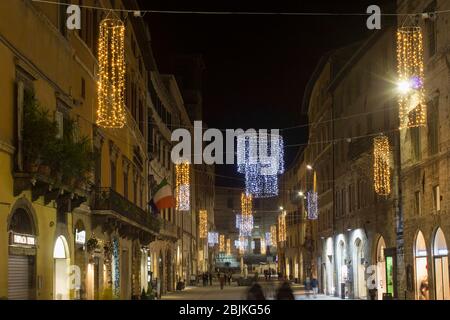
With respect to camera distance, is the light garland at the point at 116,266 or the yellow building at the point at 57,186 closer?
the yellow building at the point at 57,186

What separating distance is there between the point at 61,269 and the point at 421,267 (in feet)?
50.0

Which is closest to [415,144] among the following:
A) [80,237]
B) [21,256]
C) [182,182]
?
[80,237]

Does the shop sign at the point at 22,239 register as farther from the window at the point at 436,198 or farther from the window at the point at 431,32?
the window at the point at 431,32

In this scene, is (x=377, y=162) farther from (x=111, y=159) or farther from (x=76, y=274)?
(x=76, y=274)

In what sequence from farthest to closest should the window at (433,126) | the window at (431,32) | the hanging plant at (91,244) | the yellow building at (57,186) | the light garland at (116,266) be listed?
the light garland at (116,266) < the window at (431,32) < the window at (433,126) < the hanging plant at (91,244) < the yellow building at (57,186)

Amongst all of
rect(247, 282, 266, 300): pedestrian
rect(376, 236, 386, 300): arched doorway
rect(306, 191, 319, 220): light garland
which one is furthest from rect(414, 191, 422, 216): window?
rect(306, 191, 319, 220): light garland

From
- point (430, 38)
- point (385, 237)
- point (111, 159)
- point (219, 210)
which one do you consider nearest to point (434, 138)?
point (430, 38)

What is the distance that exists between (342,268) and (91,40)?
2738 centimetres

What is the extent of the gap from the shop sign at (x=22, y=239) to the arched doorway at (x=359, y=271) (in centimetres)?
2722

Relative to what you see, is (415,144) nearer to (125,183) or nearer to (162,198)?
(162,198)

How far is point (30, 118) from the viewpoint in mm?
21328

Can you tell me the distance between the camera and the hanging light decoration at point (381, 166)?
3634 centimetres

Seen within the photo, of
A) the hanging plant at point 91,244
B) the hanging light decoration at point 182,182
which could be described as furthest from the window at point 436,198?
the hanging light decoration at point 182,182
